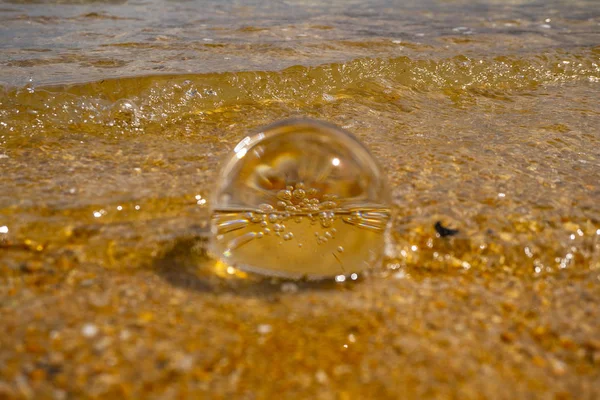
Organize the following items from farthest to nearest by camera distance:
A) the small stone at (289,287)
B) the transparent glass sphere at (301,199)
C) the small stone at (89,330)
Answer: the transparent glass sphere at (301,199), the small stone at (289,287), the small stone at (89,330)

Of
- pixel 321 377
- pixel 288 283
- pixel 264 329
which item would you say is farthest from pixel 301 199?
pixel 321 377

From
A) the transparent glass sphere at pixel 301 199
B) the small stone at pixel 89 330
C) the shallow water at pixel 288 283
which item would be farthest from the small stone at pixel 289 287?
the small stone at pixel 89 330

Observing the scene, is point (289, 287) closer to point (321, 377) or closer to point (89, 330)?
point (321, 377)

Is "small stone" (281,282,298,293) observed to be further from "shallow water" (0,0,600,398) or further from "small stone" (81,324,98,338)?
"small stone" (81,324,98,338)

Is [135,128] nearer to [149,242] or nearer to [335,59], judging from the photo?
[149,242]

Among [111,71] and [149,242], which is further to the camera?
[111,71]

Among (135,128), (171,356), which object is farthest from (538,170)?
(135,128)

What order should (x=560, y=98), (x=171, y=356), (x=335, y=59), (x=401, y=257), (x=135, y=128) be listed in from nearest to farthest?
(x=171, y=356), (x=401, y=257), (x=135, y=128), (x=560, y=98), (x=335, y=59)

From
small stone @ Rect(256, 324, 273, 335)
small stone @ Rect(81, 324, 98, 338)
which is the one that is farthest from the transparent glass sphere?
small stone @ Rect(81, 324, 98, 338)

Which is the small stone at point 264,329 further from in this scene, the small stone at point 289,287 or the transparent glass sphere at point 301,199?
the transparent glass sphere at point 301,199
